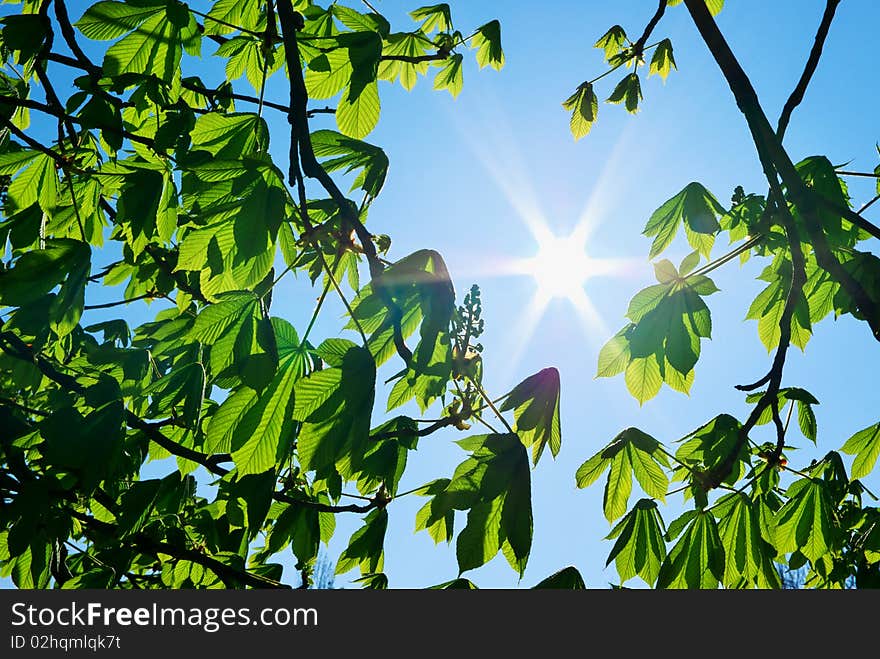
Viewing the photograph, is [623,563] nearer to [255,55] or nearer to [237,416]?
[237,416]

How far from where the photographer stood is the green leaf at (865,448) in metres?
2.19

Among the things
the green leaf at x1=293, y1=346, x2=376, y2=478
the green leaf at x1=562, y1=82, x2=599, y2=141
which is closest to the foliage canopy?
the green leaf at x1=293, y1=346, x2=376, y2=478

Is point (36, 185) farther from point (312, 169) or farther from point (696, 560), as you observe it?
point (696, 560)

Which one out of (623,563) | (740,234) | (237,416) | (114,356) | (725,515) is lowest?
(623,563)

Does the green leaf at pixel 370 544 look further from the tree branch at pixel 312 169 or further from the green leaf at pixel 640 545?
the tree branch at pixel 312 169

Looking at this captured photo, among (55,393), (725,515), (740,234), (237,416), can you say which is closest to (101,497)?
(55,393)

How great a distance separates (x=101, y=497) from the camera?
7.33 ft

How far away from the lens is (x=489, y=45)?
10.9 ft

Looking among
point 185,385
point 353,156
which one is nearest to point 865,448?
point 353,156

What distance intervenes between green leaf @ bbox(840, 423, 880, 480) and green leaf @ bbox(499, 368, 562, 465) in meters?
1.56

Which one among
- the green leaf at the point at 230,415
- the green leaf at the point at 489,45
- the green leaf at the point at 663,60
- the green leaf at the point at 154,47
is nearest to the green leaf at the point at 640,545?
the green leaf at the point at 230,415

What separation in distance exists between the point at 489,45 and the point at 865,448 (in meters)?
2.55

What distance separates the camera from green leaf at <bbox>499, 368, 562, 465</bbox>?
122cm

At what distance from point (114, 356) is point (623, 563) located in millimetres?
1743
